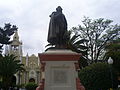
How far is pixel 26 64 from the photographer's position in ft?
213

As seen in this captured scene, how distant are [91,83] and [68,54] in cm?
965

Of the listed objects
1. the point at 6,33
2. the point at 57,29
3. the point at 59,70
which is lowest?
the point at 59,70

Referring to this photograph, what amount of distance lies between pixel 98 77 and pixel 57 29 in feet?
29.0

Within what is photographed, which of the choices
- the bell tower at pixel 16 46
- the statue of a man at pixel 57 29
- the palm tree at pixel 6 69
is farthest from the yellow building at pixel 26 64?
the statue of a man at pixel 57 29

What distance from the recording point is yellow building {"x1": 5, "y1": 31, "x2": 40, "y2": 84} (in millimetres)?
Result: 62719

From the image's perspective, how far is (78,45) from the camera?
34000 millimetres

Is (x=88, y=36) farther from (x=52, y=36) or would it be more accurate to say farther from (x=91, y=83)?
(x=52, y=36)

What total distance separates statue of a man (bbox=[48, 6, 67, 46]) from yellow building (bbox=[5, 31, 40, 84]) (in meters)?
51.7

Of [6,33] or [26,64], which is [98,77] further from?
[26,64]

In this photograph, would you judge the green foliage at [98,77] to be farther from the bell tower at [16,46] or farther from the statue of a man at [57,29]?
the bell tower at [16,46]

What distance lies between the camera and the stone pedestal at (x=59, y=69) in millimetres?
9031

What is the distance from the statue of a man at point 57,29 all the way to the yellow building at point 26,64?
2037 inches

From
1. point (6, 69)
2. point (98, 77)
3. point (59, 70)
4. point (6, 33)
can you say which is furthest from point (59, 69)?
point (6, 33)

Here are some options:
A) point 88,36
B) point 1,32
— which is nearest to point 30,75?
point 1,32
